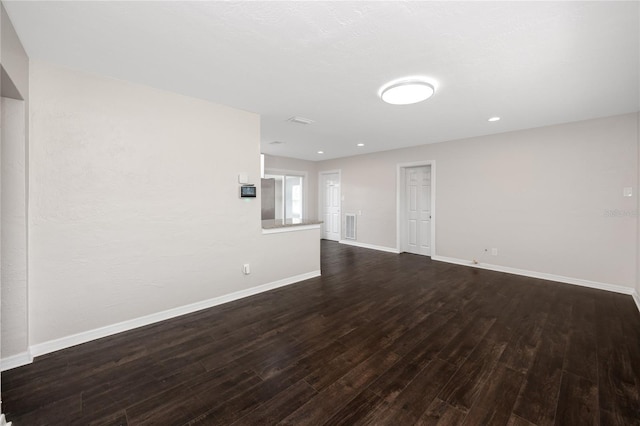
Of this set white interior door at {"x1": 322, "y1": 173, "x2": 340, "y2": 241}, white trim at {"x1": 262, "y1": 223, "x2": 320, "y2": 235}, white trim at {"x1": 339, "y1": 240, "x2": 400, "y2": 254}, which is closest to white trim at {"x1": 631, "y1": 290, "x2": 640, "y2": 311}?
white trim at {"x1": 339, "y1": 240, "x2": 400, "y2": 254}

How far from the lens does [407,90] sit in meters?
2.54

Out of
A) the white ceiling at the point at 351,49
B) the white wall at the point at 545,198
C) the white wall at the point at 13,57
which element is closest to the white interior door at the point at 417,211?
the white wall at the point at 545,198

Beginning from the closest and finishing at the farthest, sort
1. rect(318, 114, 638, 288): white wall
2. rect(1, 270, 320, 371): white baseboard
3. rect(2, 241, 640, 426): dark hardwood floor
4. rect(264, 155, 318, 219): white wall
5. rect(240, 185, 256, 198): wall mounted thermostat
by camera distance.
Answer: rect(2, 241, 640, 426): dark hardwood floor → rect(1, 270, 320, 371): white baseboard → rect(240, 185, 256, 198): wall mounted thermostat → rect(318, 114, 638, 288): white wall → rect(264, 155, 318, 219): white wall

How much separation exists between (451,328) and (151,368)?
2.71 m

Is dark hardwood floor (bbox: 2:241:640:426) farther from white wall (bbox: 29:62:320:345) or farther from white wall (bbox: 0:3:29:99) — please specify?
white wall (bbox: 0:3:29:99)

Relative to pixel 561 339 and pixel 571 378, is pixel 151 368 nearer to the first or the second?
pixel 571 378

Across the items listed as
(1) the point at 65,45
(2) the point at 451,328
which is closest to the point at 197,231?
(1) the point at 65,45

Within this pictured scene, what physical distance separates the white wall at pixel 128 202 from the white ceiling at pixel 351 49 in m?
0.27

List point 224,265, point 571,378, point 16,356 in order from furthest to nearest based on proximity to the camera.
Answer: point 224,265
point 16,356
point 571,378

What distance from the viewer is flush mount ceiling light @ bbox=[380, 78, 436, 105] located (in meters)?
2.51

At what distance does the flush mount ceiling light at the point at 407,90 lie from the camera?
2508 millimetres

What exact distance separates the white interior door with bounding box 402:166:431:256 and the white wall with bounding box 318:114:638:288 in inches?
15.6

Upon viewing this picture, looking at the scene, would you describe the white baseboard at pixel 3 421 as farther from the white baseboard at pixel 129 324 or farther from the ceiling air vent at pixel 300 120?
the ceiling air vent at pixel 300 120

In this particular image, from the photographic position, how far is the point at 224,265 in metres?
3.20
